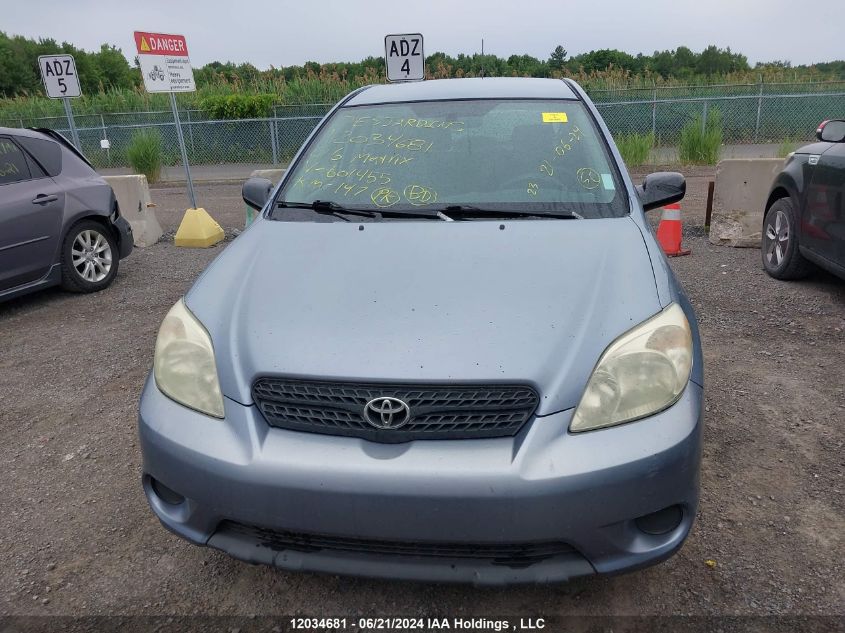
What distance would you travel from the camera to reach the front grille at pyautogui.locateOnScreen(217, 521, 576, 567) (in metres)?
1.89

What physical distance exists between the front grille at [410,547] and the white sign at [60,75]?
35.7 feet

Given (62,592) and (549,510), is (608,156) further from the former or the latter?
(62,592)

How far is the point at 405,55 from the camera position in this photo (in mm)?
11312

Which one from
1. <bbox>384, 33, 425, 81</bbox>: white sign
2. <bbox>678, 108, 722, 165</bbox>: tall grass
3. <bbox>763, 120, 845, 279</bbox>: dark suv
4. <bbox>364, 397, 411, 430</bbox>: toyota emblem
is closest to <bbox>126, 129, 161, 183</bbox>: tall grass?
<bbox>384, 33, 425, 81</bbox>: white sign

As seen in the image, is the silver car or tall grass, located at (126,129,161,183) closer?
the silver car

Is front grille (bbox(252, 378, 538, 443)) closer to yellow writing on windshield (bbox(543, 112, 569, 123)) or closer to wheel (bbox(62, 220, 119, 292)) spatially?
yellow writing on windshield (bbox(543, 112, 569, 123))

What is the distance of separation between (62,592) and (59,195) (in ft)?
15.7

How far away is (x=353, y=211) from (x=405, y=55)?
9.26 m

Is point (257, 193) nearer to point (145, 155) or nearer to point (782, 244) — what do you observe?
point (782, 244)

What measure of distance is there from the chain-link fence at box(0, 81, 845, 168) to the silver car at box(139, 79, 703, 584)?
17012mm

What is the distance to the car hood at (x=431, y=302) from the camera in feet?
6.50

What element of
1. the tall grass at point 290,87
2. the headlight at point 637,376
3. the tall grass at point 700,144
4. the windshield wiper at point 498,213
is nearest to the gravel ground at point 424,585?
the headlight at point 637,376

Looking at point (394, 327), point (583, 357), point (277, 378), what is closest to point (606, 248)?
point (583, 357)

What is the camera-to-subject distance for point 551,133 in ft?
10.7
